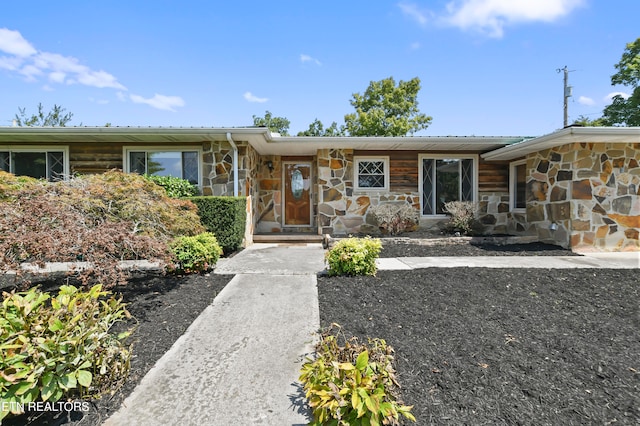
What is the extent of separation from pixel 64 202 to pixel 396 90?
75.3ft

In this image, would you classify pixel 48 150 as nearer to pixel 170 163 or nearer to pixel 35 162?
pixel 35 162

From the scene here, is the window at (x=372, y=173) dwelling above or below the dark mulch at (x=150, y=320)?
above

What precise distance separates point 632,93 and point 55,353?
2537cm

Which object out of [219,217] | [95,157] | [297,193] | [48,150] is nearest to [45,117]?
[48,150]

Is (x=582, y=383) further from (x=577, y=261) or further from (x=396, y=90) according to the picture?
(x=396, y=90)

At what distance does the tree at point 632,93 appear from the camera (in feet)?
55.9

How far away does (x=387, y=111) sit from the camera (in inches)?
917

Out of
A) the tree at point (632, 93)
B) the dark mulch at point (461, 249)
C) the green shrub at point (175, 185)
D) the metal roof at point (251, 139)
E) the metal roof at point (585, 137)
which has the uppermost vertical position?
the tree at point (632, 93)

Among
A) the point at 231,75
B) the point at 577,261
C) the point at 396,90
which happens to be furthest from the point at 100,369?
the point at 396,90

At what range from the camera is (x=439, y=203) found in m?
9.29

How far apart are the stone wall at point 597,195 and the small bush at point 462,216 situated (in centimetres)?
189

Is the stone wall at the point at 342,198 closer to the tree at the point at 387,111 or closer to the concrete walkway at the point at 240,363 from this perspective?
the concrete walkway at the point at 240,363

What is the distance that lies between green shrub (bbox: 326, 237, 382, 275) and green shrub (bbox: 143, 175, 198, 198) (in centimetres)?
442

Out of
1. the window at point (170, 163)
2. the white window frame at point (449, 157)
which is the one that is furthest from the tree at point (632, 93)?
the window at point (170, 163)
